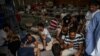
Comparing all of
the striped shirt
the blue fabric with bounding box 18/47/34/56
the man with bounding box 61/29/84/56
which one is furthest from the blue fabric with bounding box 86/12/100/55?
the blue fabric with bounding box 18/47/34/56

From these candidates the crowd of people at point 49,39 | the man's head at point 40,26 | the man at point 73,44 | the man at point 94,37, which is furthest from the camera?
the man's head at point 40,26

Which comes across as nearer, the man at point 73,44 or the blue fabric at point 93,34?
the blue fabric at point 93,34

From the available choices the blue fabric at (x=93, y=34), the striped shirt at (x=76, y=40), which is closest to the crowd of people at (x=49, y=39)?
the striped shirt at (x=76, y=40)

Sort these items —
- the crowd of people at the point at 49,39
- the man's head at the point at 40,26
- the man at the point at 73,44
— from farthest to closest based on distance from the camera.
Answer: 1. the man's head at the point at 40,26
2. the crowd of people at the point at 49,39
3. the man at the point at 73,44

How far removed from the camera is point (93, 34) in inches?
132

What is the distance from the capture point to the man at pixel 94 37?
3.22 meters

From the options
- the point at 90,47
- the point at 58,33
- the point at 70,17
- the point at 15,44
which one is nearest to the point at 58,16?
the point at 70,17

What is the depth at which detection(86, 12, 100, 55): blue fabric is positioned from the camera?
3253mm

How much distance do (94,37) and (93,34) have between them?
48mm

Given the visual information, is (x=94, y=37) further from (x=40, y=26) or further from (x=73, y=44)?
(x=40, y=26)

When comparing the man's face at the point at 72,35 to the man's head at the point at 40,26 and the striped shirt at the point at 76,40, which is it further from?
the man's head at the point at 40,26

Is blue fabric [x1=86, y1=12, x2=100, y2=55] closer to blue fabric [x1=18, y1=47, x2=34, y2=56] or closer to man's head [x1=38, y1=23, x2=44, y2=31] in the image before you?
blue fabric [x1=18, y1=47, x2=34, y2=56]

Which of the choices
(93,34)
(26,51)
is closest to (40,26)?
(26,51)

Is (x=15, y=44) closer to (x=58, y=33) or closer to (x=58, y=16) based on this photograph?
(x=58, y=33)
